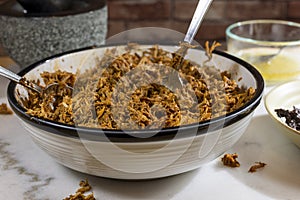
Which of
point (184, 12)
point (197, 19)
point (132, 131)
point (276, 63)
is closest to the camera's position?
point (132, 131)

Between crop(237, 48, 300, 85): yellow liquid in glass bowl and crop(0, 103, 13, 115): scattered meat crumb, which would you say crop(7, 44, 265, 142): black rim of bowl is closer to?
crop(0, 103, 13, 115): scattered meat crumb

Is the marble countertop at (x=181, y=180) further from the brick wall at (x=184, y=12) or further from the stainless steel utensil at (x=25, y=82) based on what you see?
the brick wall at (x=184, y=12)

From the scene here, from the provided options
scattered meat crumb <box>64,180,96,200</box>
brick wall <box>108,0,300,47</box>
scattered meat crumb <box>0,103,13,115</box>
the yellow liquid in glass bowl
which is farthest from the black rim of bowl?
brick wall <box>108,0,300,47</box>

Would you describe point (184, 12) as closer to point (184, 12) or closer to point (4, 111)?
point (184, 12)

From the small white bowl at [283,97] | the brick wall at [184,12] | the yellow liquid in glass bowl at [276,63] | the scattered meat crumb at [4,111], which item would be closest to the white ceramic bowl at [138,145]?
the small white bowl at [283,97]

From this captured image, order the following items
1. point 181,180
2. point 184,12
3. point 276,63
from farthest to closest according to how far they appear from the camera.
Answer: point 184,12 < point 276,63 < point 181,180

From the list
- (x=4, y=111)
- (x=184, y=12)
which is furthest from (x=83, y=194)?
(x=184, y=12)
